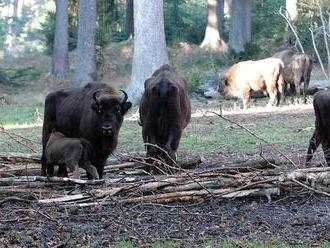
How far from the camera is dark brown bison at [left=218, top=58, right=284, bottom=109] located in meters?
26.5

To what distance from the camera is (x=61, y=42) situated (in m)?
40.1

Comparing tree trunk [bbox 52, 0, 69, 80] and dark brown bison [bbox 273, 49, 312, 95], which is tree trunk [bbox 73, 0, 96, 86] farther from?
dark brown bison [bbox 273, 49, 312, 95]

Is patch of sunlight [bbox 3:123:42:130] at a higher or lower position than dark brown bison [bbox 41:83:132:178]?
lower

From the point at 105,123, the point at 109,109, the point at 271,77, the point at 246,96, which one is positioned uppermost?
the point at 109,109

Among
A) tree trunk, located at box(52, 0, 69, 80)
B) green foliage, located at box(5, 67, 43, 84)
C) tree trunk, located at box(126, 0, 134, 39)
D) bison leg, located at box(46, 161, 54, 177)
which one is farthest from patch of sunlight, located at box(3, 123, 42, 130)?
tree trunk, located at box(126, 0, 134, 39)

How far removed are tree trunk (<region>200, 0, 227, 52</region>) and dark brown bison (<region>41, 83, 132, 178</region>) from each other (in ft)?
101

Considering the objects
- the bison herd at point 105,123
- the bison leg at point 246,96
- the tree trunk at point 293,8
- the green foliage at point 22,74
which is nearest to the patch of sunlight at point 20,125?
the bison leg at point 246,96

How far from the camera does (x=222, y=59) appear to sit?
38.9 m

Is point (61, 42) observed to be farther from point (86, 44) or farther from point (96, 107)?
point (96, 107)

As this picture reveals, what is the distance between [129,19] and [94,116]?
114ft

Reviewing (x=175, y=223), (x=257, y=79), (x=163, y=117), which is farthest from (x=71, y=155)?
(x=257, y=79)

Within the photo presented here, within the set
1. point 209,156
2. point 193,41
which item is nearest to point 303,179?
point 209,156

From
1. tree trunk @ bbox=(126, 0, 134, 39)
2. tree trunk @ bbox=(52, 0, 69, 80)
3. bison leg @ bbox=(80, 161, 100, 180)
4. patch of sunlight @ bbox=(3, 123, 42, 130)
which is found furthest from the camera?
tree trunk @ bbox=(126, 0, 134, 39)

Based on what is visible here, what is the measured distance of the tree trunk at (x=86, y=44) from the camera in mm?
36156
